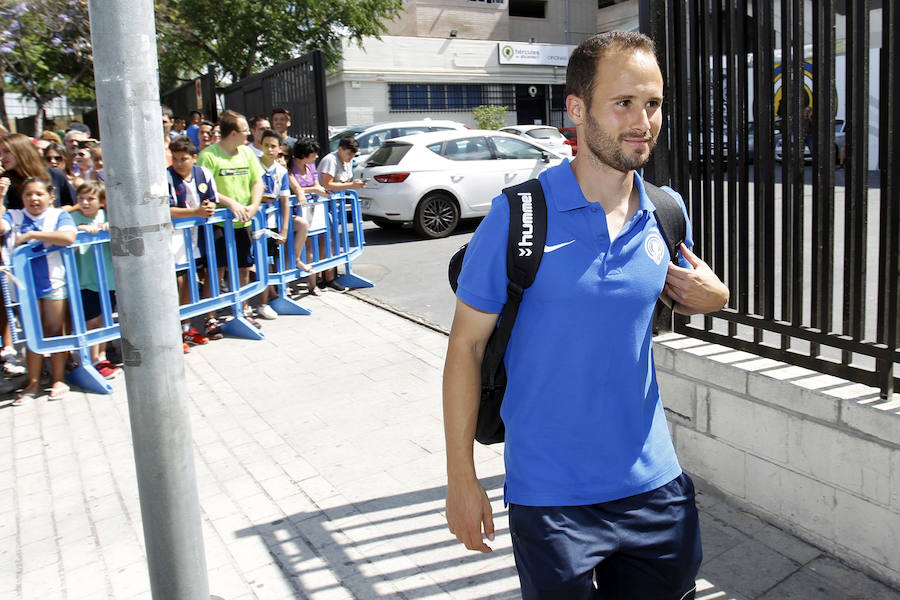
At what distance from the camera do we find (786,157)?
3312mm

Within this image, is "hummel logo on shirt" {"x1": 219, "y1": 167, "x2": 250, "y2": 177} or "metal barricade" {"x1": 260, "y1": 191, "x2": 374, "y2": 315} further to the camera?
"metal barricade" {"x1": 260, "y1": 191, "x2": 374, "y2": 315}

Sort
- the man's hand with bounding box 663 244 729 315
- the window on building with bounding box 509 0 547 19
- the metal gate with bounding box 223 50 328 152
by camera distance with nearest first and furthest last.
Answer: the man's hand with bounding box 663 244 729 315, the metal gate with bounding box 223 50 328 152, the window on building with bounding box 509 0 547 19

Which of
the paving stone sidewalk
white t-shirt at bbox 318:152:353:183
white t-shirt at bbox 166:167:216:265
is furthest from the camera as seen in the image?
white t-shirt at bbox 318:152:353:183

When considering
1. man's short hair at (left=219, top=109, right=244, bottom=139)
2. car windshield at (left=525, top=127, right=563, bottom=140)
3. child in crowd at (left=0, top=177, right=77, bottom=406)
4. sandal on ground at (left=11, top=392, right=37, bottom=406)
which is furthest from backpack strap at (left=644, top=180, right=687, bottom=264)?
car windshield at (left=525, top=127, right=563, bottom=140)

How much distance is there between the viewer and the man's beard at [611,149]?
6.50 feet

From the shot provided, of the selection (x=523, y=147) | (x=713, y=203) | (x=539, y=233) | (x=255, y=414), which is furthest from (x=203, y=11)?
(x=539, y=233)

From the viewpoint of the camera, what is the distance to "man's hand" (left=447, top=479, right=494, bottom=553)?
1950mm

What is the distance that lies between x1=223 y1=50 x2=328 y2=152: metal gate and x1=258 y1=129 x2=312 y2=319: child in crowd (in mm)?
1576

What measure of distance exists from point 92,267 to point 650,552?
524 cm

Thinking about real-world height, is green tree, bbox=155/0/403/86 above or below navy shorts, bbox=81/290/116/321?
above

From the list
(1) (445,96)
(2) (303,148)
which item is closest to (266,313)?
(2) (303,148)

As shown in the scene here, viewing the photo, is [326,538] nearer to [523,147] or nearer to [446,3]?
[523,147]

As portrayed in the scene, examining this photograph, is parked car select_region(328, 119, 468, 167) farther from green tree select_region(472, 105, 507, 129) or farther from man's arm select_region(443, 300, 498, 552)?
green tree select_region(472, 105, 507, 129)

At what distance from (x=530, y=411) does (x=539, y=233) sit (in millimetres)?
451
